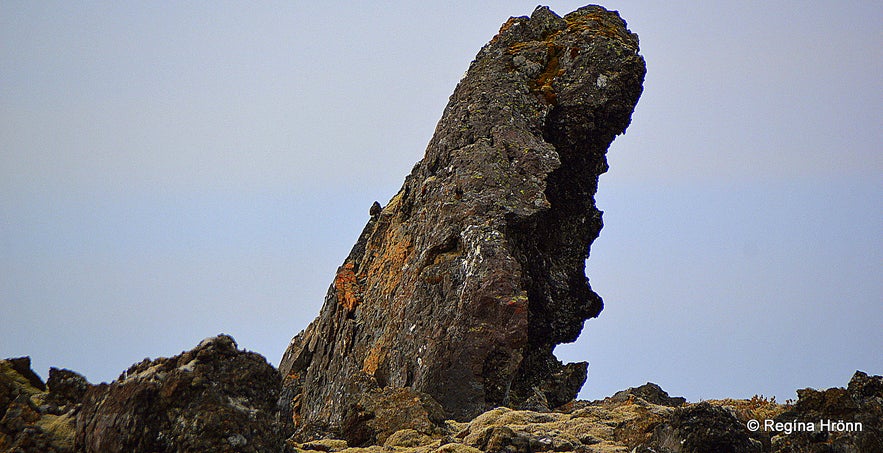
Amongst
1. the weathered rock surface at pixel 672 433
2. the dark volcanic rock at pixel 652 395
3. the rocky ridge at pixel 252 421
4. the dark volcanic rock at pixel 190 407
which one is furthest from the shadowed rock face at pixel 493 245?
the dark volcanic rock at pixel 190 407

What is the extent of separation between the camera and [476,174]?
26500 mm

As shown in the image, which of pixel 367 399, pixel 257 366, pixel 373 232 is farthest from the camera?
pixel 373 232

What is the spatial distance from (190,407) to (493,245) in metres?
12.9

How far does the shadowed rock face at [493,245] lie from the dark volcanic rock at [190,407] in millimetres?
8963

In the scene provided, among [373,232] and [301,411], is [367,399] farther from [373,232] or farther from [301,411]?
[373,232]

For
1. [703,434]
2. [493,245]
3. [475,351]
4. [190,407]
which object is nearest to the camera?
[190,407]

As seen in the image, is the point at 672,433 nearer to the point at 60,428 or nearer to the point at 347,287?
the point at 60,428

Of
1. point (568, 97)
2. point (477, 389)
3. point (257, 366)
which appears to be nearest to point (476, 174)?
point (568, 97)

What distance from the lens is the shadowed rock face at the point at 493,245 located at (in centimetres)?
2372

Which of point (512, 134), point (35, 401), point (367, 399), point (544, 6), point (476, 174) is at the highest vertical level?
point (544, 6)

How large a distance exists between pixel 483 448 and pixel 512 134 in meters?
13.6

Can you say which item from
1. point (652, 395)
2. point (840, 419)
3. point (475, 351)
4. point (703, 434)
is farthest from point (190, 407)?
point (652, 395)

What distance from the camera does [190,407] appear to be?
12.5 m

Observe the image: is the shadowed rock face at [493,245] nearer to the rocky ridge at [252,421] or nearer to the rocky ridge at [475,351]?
the rocky ridge at [475,351]
